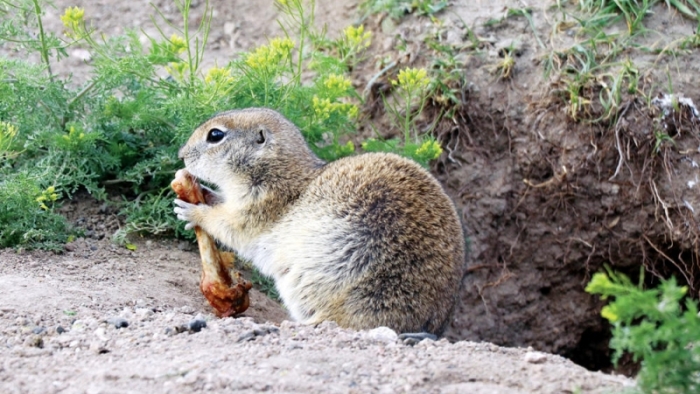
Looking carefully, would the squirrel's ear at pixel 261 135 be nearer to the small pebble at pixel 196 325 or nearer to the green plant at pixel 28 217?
the green plant at pixel 28 217

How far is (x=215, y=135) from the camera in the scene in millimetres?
5375

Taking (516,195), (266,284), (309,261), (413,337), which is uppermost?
(309,261)

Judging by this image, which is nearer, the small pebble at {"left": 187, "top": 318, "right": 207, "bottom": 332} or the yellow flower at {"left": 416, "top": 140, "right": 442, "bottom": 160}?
the small pebble at {"left": 187, "top": 318, "right": 207, "bottom": 332}

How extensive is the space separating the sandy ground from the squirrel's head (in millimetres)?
886

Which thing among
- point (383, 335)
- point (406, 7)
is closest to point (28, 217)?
point (383, 335)

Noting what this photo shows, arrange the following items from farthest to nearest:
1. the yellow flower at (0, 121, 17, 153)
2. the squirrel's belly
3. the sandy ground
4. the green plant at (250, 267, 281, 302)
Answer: the green plant at (250, 267, 281, 302) < the squirrel's belly < the yellow flower at (0, 121, 17, 153) < the sandy ground

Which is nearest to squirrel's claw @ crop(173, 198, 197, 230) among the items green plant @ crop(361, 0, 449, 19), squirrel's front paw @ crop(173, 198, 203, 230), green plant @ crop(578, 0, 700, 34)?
squirrel's front paw @ crop(173, 198, 203, 230)

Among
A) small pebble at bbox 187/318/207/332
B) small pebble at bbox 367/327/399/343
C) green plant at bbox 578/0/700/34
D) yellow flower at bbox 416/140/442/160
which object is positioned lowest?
small pebble at bbox 367/327/399/343

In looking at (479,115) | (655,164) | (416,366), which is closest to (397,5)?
(479,115)

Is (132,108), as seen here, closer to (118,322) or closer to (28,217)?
(28,217)

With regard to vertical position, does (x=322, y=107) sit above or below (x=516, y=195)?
above

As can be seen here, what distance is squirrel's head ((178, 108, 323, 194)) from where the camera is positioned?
5324mm

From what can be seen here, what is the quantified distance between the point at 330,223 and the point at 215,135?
1017 millimetres

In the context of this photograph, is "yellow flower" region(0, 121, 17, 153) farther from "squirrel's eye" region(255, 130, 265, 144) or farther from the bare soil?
"squirrel's eye" region(255, 130, 265, 144)
